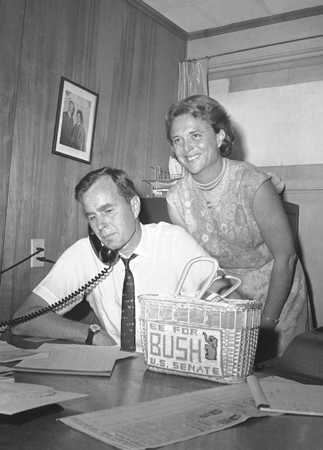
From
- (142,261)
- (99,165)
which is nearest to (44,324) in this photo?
(142,261)

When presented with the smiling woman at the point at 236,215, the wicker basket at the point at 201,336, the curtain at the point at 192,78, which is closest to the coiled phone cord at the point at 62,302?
the smiling woman at the point at 236,215

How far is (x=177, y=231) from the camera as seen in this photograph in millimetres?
1977

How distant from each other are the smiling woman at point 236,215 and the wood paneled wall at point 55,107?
2.57 ft

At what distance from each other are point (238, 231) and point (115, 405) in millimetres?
1390

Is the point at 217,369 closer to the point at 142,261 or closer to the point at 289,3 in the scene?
the point at 142,261

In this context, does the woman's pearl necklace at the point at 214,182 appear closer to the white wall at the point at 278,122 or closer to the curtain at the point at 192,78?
the white wall at the point at 278,122

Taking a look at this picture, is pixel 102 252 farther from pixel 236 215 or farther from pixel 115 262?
pixel 236 215

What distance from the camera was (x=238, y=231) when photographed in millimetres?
2168

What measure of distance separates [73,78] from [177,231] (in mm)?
1391

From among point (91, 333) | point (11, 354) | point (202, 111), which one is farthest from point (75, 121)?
point (11, 354)

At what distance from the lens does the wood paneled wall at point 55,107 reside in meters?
2.52

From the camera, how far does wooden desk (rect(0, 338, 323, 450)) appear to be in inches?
27.4

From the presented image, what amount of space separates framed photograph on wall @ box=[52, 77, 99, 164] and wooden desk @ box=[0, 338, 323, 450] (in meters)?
1.95

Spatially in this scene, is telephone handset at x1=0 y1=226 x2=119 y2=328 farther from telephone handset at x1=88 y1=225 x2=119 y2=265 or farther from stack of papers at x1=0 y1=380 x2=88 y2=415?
stack of papers at x1=0 y1=380 x2=88 y2=415
